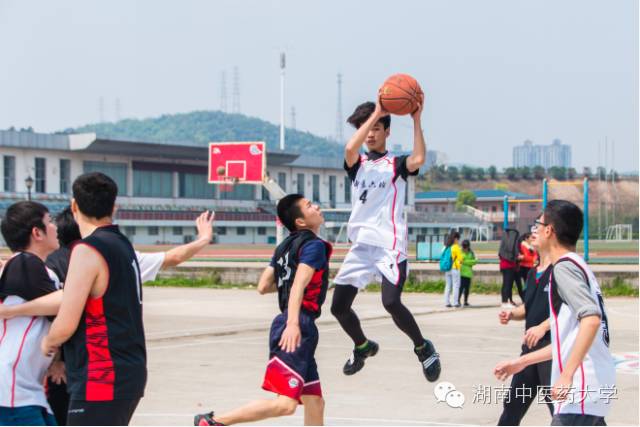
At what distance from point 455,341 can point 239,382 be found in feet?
18.3

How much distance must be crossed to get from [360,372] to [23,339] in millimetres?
7573

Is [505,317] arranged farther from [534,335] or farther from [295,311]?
[295,311]

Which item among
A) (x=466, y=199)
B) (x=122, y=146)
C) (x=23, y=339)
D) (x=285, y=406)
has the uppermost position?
(x=122, y=146)

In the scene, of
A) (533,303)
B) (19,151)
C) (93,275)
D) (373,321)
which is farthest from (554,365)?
(19,151)

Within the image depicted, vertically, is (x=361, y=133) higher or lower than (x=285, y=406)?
higher

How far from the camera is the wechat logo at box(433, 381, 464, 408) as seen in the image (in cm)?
1028

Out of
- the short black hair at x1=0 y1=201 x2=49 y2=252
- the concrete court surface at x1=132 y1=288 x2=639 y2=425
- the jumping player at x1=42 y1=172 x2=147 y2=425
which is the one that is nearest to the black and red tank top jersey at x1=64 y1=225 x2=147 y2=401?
the jumping player at x1=42 y1=172 x2=147 y2=425

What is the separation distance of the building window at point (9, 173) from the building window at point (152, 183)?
470 inches

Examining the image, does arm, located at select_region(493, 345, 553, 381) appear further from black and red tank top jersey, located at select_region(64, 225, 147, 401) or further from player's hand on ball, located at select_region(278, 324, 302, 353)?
black and red tank top jersey, located at select_region(64, 225, 147, 401)

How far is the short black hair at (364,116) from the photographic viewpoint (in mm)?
8086

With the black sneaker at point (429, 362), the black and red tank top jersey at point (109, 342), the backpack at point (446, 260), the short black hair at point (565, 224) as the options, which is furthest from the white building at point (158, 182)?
the black and red tank top jersey at point (109, 342)

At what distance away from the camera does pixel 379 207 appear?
8086mm

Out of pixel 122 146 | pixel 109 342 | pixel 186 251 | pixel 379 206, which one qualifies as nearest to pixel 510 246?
pixel 379 206

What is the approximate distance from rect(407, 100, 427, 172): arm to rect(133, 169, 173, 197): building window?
82.9 metres
